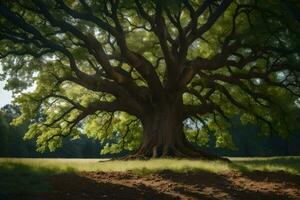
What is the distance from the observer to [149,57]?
34562 millimetres

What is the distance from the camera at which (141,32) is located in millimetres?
31297

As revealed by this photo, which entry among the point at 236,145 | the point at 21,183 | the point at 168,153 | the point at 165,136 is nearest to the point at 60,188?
the point at 21,183

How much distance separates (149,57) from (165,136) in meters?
9.42

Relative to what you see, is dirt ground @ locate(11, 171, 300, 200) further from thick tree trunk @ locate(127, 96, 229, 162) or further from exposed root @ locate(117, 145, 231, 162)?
thick tree trunk @ locate(127, 96, 229, 162)

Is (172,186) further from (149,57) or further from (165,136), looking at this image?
(149,57)

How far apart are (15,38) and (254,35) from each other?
1301cm

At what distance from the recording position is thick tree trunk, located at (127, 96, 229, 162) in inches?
1031

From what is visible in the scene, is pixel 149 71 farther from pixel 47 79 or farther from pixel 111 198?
pixel 111 198

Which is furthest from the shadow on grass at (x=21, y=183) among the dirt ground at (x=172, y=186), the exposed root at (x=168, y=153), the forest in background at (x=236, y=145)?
the forest in background at (x=236, y=145)

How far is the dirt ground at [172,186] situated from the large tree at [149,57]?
7.06 m

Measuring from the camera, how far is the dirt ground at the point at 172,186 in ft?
36.2

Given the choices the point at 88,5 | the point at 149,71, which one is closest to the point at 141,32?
the point at 149,71

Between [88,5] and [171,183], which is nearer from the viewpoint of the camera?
[171,183]


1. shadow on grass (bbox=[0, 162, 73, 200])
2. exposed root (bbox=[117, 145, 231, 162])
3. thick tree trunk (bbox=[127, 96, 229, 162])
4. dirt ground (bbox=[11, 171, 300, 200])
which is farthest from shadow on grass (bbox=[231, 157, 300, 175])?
shadow on grass (bbox=[0, 162, 73, 200])
